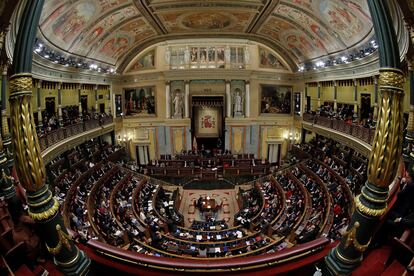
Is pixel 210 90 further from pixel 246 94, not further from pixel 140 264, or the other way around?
pixel 140 264

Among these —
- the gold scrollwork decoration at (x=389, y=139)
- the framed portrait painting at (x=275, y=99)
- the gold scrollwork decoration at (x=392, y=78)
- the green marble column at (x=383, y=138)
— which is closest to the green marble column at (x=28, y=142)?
the green marble column at (x=383, y=138)

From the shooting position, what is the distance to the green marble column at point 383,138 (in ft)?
6.10

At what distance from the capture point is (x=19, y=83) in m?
1.96

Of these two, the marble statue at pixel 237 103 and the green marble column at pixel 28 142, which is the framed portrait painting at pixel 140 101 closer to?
the marble statue at pixel 237 103

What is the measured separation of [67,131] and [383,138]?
1745 cm

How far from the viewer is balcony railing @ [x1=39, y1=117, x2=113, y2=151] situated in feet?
42.7

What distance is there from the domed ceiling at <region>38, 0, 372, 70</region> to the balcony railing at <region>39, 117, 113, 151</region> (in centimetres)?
488

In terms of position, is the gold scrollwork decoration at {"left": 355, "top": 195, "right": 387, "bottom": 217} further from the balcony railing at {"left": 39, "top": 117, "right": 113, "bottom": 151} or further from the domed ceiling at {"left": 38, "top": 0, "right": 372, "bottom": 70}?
the balcony railing at {"left": 39, "top": 117, "right": 113, "bottom": 151}

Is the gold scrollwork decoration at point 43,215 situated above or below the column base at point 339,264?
above

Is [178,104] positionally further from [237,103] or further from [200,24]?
[200,24]

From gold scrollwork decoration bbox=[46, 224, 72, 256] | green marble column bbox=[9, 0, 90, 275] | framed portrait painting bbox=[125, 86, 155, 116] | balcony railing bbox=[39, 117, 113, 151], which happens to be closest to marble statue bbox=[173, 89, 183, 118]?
framed portrait painting bbox=[125, 86, 155, 116]

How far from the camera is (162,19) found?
18344 mm

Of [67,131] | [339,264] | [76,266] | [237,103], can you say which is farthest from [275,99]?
[76,266]

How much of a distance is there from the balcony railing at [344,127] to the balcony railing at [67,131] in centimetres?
1635
